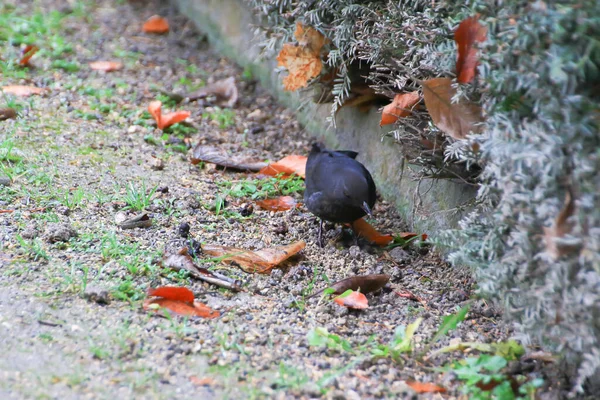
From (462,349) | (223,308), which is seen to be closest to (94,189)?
(223,308)

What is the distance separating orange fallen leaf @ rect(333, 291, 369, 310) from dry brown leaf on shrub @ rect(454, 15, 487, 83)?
1136 millimetres

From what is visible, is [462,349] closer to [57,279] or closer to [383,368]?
[383,368]

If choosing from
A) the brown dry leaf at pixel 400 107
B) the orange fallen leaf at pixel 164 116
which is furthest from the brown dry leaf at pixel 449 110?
the orange fallen leaf at pixel 164 116

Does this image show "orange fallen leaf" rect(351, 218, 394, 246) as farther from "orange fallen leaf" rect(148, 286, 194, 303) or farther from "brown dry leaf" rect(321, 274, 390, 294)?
"orange fallen leaf" rect(148, 286, 194, 303)

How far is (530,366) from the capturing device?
2.85m

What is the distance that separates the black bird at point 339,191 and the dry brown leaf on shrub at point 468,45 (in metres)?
1.20

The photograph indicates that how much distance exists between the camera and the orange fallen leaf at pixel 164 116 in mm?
5320

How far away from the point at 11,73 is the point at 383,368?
4264 millimetres

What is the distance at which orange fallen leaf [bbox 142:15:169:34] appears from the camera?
23.4 feet

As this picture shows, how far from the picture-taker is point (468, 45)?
2955mm

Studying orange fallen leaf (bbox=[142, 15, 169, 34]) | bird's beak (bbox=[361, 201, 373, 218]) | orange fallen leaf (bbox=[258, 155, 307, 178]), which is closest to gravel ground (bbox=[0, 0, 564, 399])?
orange fallen leaf (bbox=[258, 155, 307, 178])

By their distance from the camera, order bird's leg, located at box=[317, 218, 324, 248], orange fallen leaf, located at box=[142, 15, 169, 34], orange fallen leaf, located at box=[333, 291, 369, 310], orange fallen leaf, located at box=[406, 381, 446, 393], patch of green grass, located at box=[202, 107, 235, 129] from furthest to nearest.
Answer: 1. orange fallen leaf, located at box=[142, 15, 169, 34]
2. patch of green grass, located at box=[202, 107, 235, 129]
3. bird's leg, located at box=[317, 218, 324, 248]
4. orange fallen leaf, located at box=[333, 291, 369, 310]
5. orange fallen leaf, located at box=[406, 381, 446, 393]

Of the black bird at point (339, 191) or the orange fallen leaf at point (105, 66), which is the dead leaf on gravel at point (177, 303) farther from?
the orange fallen leaf at point (105, 66)

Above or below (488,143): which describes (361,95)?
below
